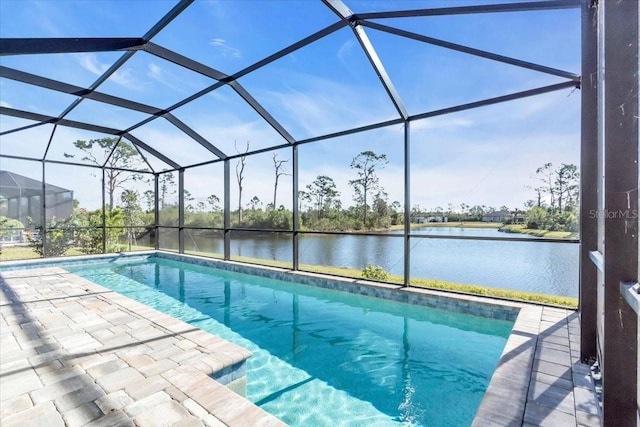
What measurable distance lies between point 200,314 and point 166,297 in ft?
4.66

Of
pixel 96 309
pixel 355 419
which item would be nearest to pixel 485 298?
pixel 355 419

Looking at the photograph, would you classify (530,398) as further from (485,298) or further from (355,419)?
(485,298)

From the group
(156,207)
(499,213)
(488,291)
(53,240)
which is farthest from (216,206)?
(488,291)

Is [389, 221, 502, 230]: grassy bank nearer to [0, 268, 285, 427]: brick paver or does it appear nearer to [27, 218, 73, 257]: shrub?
[0, 268, 285, 427]: brick paver

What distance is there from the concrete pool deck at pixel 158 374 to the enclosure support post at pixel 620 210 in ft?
1.51

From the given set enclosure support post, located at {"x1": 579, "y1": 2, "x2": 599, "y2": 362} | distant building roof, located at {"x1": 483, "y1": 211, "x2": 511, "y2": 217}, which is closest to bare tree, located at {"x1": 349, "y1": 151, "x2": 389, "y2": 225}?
distant building roof, located at {"x1": 483, "y1": 211, "x2": 511, "y2": 217}

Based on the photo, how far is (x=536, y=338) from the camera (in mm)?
2949

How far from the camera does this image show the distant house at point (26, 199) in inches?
360

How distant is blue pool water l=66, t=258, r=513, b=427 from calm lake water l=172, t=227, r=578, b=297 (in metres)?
1.11

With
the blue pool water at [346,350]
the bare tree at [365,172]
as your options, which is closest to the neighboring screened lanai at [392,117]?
the blue pool water at [346,350]

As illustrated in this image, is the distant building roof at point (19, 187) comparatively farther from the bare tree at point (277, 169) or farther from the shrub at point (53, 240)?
the bare tree at point (277, 169)

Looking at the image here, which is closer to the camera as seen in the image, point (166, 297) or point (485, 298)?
point (485, 298)

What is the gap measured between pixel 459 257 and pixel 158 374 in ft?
16.6

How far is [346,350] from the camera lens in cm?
364
